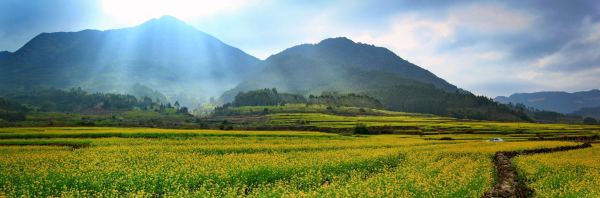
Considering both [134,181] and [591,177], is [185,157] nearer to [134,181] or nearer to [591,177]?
[134,181]

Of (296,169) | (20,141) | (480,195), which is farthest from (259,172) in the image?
(20,141)

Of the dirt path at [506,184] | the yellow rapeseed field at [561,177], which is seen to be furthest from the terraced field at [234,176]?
the yellow rapeseed field at [561,177]

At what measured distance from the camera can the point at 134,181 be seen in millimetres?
22438

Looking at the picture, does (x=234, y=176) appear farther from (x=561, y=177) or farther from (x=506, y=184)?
(x=561, y=177)

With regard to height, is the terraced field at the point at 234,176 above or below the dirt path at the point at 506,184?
above

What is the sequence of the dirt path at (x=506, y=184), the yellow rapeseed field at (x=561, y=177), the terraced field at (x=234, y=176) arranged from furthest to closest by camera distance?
the yellow rapeseed field at (x=561, y=177) < the dirt path at (x=506, y=184) < the terraced field at (x=234, y=176)

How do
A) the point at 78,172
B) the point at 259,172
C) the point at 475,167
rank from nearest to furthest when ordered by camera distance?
the point at 78,172 < the point at 259,172 < the point at 475,167

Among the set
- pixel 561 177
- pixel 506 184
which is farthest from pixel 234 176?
pixel 561 177

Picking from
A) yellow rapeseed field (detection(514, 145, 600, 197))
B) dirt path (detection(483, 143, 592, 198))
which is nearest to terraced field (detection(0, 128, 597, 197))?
dirt path (detection(483, 143, 592, 198))

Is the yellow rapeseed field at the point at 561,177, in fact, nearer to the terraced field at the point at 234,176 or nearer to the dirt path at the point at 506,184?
the dirt path at the point at 506,184

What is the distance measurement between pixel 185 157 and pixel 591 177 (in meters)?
29.9

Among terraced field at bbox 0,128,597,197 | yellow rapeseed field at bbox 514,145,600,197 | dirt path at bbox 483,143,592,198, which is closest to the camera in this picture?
terraced field at bbox 0,128,597,197

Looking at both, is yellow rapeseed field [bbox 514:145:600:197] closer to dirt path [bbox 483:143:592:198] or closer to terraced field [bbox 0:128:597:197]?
dirt path [bbox 483:143:592:198]

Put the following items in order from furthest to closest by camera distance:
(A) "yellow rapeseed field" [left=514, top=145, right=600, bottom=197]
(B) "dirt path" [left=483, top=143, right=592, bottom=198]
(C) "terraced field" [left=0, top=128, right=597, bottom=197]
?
(A) "yellow rapeseed field" [left=514, top=145, right=600, bottom=197] < (B) "dirt path" [left=483, top=143, right=592, bottom=198] < (C) "terraced field" [left=0, top=128, right=597, bottom=197]
